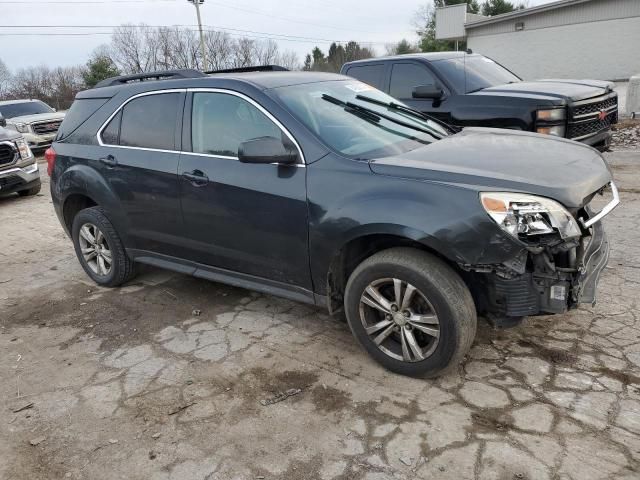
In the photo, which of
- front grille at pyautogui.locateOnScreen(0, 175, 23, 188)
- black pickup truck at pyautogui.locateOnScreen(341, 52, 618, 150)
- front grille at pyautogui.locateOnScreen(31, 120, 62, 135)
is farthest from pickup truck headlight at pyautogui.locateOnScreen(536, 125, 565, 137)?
front grille at pyautogui.locateOnScreen(31, 120, 62, 135)

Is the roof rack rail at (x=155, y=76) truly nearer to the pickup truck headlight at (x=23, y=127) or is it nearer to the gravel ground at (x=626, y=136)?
the gravel ground at (x=626, y=136)

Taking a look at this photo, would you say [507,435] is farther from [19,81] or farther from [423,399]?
[19,81]

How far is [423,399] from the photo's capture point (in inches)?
120

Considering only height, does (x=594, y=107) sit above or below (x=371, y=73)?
below

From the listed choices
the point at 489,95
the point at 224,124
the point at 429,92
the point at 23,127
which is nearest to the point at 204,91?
the point at 224,124

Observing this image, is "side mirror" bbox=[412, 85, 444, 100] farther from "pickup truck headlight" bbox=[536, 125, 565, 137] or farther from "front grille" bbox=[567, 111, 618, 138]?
"front grille" bbox=[567, 111, 618, 138]

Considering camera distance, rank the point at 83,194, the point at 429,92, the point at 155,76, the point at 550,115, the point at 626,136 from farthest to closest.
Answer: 1. the point at 626,136
2. the point at 429,92
3. the point at 550,115
4. the point at 83,194
5. the point at 155,76

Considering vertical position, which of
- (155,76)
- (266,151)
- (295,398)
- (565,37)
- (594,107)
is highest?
(565,37)

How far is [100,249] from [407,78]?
493 cm

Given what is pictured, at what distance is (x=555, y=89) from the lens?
270 inches

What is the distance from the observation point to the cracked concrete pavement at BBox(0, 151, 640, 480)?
8.57 ft

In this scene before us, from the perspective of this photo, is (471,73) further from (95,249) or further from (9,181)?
(9,181)

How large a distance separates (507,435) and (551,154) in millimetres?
1747

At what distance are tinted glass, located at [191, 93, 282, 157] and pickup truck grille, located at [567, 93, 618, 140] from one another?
4399 mm
